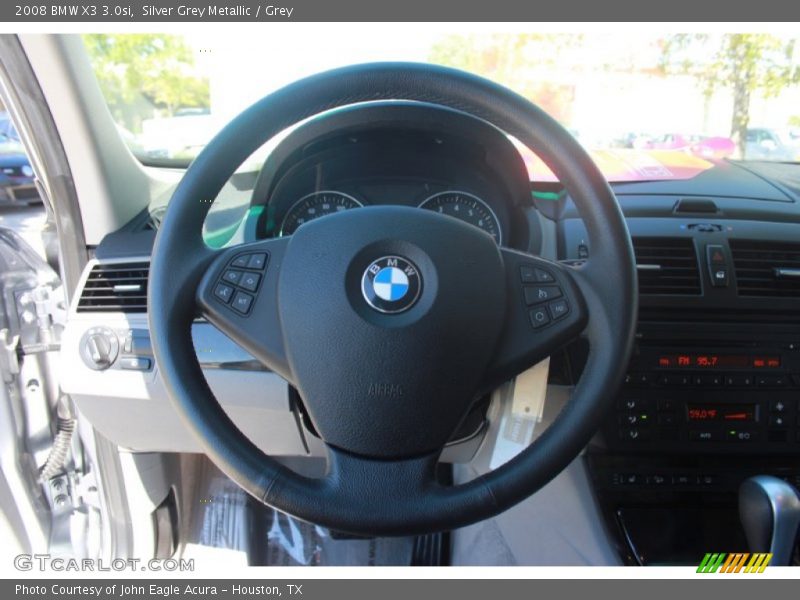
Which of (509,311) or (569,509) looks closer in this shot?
(509,311)

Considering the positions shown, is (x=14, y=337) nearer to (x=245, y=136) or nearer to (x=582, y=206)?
(x=245, y=136)

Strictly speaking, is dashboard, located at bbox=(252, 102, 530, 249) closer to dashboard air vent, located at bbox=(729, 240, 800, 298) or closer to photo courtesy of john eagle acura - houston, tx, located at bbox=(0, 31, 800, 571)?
photo courtesy of john eagle acura - houston, tx, located at bbox=(0, 31, 800, 571)

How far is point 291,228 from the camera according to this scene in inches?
56.4

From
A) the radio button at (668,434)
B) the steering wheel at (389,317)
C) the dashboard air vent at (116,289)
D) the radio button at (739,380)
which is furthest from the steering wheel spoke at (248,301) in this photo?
the radio button at (739,380)

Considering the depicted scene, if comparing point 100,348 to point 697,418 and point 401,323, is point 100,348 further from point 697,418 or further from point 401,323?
point 697,418

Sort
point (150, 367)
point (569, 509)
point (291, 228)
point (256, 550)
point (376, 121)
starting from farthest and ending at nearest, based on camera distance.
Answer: point (256, 550) < point (569, 509) < point (150, 367) < point (291, 228) < point (376, 121)

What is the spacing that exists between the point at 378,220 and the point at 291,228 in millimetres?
382

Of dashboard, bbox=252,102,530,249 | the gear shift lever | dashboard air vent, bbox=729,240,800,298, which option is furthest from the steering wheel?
dashboard air vent, bbox=729,240,800,298

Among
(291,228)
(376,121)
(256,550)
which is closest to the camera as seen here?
(376,121)

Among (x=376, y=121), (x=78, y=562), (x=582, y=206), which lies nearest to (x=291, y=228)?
(x=376, y=121)

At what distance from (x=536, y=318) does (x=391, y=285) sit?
26cm

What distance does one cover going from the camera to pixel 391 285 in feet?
3.52

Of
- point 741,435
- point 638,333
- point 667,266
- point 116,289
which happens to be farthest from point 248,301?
point 741,435

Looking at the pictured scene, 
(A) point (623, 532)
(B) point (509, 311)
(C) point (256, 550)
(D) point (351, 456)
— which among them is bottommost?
(C) point (256, 550)
